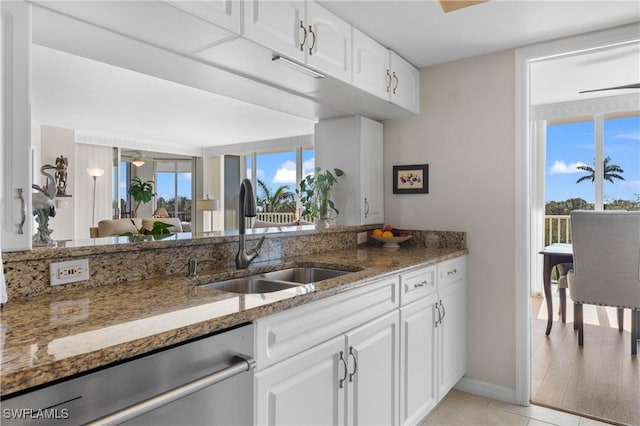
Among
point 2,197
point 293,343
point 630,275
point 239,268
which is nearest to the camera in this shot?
point 2,197

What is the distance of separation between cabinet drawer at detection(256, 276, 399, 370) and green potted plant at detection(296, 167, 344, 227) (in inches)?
50.4

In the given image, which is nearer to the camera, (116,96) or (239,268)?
(239,268)

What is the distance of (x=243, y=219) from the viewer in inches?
76.6

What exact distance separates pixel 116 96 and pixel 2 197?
3.96m

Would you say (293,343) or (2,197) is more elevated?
(2,197)

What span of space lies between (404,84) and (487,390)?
216 cm

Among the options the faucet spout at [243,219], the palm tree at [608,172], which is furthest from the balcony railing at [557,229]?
the faucet spout at [243,219]

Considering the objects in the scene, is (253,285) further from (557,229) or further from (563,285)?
(557,229)

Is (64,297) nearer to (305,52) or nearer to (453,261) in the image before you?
(305,52)

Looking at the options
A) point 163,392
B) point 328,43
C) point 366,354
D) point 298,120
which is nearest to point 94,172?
point 298,120

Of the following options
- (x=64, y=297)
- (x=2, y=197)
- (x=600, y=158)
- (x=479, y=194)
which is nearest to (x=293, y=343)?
(x=64, y=297)

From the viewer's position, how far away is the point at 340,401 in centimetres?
153

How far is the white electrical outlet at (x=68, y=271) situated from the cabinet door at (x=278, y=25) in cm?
107

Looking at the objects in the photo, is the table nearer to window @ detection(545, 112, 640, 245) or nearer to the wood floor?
the wood floor
